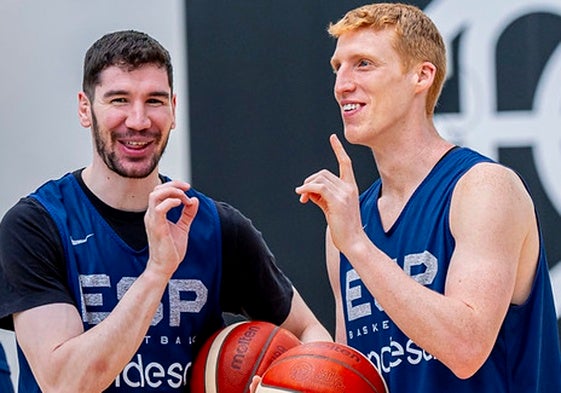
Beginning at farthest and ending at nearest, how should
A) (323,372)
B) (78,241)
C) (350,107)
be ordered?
1. (78,241)
2. (350,107)
3. (323,372)

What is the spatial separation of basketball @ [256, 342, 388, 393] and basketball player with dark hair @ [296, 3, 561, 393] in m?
0.14

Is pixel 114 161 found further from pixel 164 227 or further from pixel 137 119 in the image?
pixel 164 227

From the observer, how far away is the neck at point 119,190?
3.96 m

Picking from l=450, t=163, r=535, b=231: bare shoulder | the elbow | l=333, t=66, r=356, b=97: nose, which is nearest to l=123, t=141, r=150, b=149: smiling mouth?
l=333, t=66, r=356, b=97: nose

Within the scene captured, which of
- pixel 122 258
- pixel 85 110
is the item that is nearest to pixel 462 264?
pixel 122 258

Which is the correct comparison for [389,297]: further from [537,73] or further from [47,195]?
[537,73]

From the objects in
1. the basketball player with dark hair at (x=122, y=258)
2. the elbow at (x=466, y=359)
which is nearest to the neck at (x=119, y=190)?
the basketball player with dark hair at (x=122, y=258)

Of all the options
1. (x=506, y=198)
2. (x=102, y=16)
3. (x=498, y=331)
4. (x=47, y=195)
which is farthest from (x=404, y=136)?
(x=102, y=16)

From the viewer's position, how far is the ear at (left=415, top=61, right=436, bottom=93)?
373cm

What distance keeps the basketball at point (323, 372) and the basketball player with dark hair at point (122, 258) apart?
44 cm

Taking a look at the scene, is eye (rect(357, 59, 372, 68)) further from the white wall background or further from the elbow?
the white wall background

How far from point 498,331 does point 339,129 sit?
7.94 ft

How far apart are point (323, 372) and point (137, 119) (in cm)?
106

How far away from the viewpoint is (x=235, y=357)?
3795 mm
